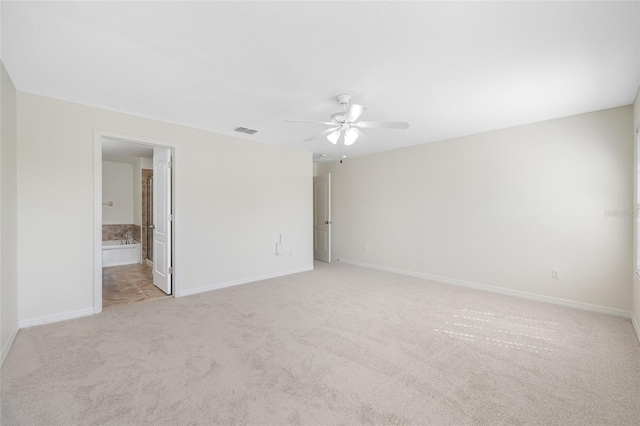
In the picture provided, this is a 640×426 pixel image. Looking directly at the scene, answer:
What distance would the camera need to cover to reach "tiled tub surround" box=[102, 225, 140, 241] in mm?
6973

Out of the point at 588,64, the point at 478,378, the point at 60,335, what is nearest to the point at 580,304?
the point at 478,378

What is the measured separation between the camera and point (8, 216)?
264 cm

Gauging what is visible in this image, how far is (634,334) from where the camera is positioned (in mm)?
2961

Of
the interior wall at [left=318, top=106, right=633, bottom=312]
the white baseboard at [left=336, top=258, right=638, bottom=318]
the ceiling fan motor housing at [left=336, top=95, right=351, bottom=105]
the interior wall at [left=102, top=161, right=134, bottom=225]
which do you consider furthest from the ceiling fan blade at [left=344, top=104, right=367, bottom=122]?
the interior wall at [left=102, top=161, right=134, bottom=225]

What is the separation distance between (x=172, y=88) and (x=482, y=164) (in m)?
4.32

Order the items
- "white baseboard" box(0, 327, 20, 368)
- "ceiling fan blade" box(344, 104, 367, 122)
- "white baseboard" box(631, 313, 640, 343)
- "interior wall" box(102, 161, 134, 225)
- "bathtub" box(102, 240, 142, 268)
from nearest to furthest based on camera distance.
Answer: "white baseboard" box(0, 327, 20, 368)
"ceiling fan blade" box(344, 104, 367, 122)
"white baseboard" box(631, 313, 640, 343)
"bathtub" box(102, 240, 142, 268)
"interior wall" box(102, 161, 134, 225)

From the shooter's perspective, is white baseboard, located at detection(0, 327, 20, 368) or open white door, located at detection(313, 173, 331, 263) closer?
white baseboard, located at detection(0, 327, 20, 368)

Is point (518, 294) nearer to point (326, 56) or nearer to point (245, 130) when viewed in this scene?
point (326, 56)

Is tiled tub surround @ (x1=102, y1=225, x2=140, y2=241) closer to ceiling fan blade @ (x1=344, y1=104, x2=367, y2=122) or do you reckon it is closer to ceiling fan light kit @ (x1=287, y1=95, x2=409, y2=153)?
ceiling fan light kit @ (x1=287, y1=95, x2=409, y2=153)

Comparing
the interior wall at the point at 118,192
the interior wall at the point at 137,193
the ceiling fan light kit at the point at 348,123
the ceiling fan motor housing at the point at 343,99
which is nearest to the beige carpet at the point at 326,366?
the ceiling fan light kit at the point at 348,123

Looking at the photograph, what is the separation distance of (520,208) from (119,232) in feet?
27.2

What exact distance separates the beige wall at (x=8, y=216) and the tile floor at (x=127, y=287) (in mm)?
1050

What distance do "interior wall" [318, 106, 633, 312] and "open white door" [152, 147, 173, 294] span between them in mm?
3831

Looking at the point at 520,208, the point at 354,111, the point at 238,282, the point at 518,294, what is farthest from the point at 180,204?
the point at 518,294
